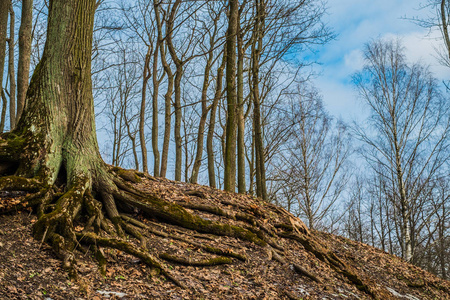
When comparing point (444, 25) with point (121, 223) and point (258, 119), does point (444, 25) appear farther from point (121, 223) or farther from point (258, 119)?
point (121, 223)

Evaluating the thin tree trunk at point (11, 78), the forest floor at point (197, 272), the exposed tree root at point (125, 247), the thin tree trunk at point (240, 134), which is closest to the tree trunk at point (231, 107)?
the thin tree trunk at point (240, 134)

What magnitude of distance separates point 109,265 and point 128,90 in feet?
59.3

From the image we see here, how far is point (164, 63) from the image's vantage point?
45.3ft

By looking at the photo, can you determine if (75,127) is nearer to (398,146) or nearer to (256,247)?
(256,247)

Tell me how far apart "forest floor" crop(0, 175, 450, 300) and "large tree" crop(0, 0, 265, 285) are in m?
0.25

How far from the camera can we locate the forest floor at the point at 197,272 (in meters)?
3.91

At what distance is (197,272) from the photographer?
202 inches

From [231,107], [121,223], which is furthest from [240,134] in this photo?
[121,223]

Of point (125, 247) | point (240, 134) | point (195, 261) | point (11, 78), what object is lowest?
point (195, 261)

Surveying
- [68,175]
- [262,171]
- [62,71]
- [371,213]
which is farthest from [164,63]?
[371,213]

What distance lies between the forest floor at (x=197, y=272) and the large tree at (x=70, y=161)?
25 centimetres

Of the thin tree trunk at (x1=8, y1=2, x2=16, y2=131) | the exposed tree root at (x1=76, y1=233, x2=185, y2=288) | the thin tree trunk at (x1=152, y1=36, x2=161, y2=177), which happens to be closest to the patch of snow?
the exposed tree root at (x1=76, y1=233, x2=185, y2=288)

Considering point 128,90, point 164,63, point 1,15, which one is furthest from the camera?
point 128,90

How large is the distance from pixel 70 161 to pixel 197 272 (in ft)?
9.67
